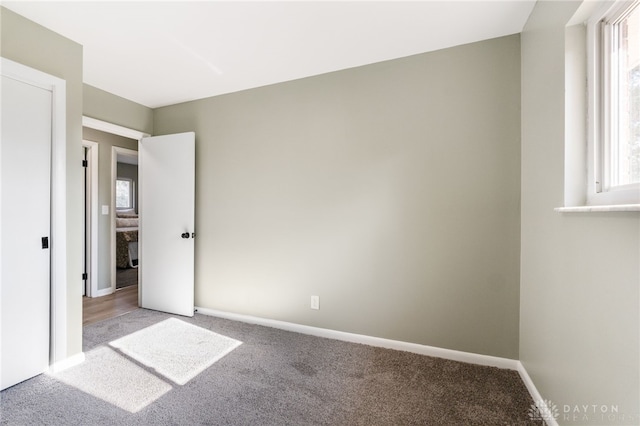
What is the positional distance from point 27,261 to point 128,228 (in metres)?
4.76

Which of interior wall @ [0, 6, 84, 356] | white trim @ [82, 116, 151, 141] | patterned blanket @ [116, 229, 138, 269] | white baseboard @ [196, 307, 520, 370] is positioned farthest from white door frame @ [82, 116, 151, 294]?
white baseboard @ [196, 307, 520, 370]

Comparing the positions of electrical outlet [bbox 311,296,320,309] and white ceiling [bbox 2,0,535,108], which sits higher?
white ceiling [bbox 2,0,535,108]

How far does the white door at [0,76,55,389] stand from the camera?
5.95ft

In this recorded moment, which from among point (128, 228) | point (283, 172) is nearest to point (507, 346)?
point (283, 172)

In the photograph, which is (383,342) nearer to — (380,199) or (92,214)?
(380,199)

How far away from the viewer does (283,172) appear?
2.79m

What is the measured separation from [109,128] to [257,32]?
2.13 meters

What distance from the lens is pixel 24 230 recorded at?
1900mm

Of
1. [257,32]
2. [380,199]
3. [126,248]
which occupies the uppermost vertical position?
[257,32]

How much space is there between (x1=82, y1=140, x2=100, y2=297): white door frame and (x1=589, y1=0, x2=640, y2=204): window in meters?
4.99

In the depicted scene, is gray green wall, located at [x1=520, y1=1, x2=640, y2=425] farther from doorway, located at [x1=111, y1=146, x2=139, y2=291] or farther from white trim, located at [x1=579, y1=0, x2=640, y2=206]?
doorway, located at [x1=111, y1=146, x2=139, y2=291]

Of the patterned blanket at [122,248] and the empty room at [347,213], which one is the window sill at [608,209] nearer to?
the empty room at [347,213]

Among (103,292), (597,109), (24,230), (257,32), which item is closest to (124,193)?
(103,292)

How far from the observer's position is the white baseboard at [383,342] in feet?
6.96
